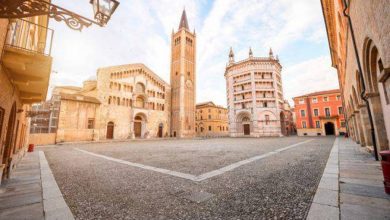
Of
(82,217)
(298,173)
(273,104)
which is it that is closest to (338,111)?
(273,104)

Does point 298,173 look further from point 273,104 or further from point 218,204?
point 273,104

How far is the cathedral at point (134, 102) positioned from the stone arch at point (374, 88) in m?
31.7

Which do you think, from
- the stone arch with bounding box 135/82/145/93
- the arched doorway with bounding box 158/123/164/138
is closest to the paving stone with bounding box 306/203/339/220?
the stone arch with bounding box 135/82/145/93

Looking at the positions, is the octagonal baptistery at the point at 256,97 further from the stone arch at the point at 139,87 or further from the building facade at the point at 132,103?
the stone arch at the point at 139,87

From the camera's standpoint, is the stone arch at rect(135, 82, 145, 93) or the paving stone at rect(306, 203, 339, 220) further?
the stone arch at rect(135, 82, 145, 93)

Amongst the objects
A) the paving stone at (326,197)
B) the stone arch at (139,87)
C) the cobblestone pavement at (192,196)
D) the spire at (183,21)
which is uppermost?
the spire at (183,21)

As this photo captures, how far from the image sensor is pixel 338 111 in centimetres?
Answer: 3650

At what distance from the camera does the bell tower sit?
132ft

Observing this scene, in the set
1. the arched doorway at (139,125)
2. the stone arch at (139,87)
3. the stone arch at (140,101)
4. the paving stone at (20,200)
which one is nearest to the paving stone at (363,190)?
the paving stone at (20,200)

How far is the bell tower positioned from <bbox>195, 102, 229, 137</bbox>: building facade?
1800cm

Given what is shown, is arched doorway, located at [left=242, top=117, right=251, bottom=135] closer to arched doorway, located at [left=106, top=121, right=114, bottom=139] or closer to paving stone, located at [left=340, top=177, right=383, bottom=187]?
arched doorway, located at [left=106, top=121, right=114, bottom=139]

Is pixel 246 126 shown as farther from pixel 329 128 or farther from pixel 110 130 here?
pixel 110 130

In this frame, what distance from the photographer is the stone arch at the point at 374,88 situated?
5.10 metres

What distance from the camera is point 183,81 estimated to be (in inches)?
1650
